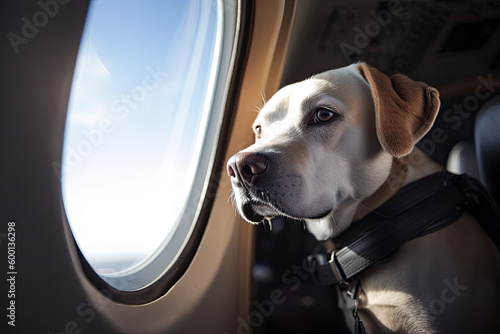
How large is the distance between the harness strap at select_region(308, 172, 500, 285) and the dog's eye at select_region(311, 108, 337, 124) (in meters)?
0.29

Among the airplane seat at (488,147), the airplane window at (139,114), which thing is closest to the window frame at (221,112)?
the airplane window at (139,114)

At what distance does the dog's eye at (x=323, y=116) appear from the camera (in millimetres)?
1058

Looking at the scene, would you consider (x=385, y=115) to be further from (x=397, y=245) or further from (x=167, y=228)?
(x=167, y=228)

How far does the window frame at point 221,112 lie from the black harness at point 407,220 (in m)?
0.59

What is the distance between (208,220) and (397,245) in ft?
2.59

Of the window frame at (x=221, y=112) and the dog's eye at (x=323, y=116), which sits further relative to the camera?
the window frame at (x=221, y=112)

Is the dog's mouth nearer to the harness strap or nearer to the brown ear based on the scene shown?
the harness strap

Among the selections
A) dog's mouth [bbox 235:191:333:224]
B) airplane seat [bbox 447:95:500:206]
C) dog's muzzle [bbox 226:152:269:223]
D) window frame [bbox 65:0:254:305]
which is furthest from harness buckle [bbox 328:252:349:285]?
airplane seat [bbox 447:95:500:206]

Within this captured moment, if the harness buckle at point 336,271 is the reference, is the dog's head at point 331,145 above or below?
above

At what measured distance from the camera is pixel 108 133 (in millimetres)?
1143

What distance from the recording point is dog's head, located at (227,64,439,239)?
925 millimetres

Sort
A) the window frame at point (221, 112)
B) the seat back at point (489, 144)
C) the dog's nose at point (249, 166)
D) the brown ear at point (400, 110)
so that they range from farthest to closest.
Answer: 1. the window frame at point (221, 112)
2. the seat back at point (489, 144)
3. the brown ear at point (400, 110)
4. the dog's nose at point (249, 166)

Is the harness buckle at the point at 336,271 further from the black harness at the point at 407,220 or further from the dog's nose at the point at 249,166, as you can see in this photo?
the dog's nose at the point at 249,166

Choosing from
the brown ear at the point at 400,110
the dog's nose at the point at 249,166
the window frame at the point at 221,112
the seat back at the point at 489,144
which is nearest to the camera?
the dog's nose at the point at 249,166
